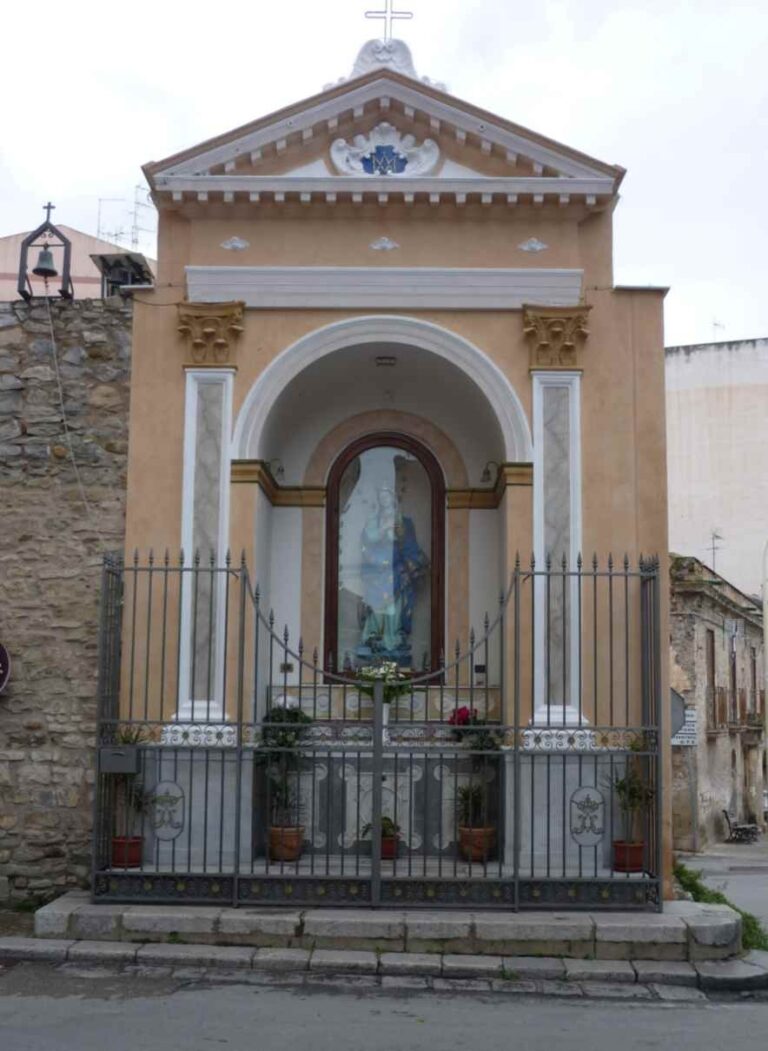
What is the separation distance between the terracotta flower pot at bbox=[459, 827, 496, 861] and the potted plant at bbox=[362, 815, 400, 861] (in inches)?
22.0

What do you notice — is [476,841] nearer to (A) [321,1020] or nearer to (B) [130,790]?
(B) [130,790]

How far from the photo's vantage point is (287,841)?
436 inches

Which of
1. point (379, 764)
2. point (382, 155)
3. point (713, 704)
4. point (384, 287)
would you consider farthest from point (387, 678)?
point (713, 704)

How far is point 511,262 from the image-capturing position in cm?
1204

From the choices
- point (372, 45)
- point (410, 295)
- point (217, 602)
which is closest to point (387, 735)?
point (217, 602)

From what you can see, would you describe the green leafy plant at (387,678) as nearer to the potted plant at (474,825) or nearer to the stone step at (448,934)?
the potted plant at (474,825)

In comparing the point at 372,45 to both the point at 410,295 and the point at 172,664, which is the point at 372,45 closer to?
the point at 410,295

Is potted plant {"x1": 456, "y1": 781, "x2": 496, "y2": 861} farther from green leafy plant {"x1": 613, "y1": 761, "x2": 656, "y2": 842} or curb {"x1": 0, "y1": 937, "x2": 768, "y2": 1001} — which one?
curb {"x1": 0, "y1": 937, "x2": 768, "y2": 1001}

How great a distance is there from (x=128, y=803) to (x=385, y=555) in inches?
153

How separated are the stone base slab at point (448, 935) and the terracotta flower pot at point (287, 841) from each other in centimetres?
110

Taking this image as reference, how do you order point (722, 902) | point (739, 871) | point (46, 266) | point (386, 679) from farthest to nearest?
point (739, 871) < point (46, 266) < point (386, 679) < point (722, 902)

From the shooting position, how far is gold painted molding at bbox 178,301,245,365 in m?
11.9

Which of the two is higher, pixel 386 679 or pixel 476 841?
pixel 386 679

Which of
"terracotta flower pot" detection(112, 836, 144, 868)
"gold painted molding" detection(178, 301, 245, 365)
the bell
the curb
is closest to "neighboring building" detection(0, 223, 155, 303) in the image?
the bell
